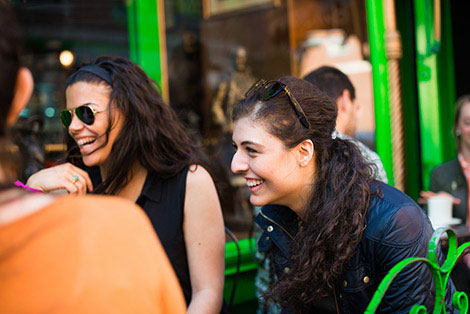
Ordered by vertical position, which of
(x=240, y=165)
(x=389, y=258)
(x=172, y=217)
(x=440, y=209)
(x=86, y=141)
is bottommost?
(x=440, y=209)

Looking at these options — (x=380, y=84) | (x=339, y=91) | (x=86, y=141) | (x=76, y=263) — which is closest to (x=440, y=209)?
(x=380, y=84)

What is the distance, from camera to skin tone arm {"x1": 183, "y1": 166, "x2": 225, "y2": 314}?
→ 188 centimetres

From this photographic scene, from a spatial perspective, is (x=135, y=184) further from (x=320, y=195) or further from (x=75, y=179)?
(x=320, y=195)

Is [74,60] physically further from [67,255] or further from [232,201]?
[67,255]

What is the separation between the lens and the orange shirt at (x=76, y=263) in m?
0.75

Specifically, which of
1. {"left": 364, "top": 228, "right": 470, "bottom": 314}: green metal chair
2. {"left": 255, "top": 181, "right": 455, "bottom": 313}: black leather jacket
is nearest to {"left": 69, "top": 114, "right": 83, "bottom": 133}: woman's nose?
{"left": 255, "top": 181, "right": 455, "bottom": 313}: black leather jacket

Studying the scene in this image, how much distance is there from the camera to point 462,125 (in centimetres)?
359

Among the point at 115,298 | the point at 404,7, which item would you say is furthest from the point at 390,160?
the point at 115,298

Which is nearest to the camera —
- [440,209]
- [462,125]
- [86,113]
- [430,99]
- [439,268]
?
[439,268]

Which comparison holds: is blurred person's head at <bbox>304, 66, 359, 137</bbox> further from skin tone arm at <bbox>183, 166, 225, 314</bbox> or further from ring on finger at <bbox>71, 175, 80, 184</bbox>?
ring on finger at <bbox>71, 175, 80, 184</bbox>

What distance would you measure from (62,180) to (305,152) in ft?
3.35

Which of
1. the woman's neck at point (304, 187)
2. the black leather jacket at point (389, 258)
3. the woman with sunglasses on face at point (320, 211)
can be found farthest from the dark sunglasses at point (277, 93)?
the black leather jacket at point (389, 258)

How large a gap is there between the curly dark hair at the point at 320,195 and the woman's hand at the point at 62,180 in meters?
0.72

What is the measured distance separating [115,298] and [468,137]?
11.1 ft
